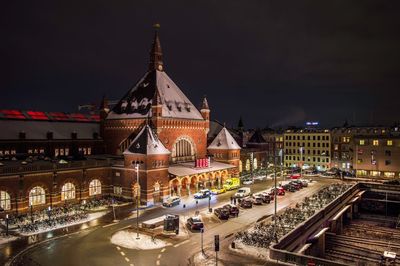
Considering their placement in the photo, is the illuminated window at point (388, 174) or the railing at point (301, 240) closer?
the railing at point (301, 240)

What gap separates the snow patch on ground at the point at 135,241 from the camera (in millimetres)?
34562

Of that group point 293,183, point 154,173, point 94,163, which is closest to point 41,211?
point 94,163

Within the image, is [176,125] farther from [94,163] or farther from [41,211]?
[41,211]

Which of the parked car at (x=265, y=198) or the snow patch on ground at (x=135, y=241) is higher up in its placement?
the parked car at (x=265, y=198)

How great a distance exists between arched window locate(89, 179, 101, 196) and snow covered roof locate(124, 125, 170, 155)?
6.85m

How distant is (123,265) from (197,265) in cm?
624

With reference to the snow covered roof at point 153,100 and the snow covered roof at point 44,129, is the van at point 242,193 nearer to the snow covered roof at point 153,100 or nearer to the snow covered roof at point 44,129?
the snow covered roof at point 153,100

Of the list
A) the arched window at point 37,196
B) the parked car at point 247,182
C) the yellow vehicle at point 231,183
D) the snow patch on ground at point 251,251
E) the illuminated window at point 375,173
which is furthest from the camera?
the illuminated window at point 375,173

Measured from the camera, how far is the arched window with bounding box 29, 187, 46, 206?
48.2 metres

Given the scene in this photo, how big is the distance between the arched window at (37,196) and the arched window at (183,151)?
25.4 m

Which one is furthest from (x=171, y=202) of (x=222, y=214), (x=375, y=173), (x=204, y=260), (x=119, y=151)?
(x=375, y=173)

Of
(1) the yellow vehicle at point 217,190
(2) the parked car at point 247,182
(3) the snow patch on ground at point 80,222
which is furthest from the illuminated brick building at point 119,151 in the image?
(3) the snow patch on ground at point 80,222

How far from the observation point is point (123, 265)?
29656 millimetres

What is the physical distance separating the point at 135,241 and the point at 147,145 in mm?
21370
